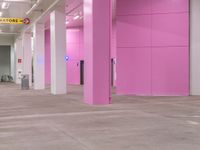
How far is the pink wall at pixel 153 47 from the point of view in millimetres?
16984

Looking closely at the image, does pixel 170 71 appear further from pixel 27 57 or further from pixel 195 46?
pixel 27 57

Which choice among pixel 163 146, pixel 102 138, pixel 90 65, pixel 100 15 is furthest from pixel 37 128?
pixel 100 15

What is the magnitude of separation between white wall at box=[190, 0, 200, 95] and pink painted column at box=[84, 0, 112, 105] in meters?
5.48

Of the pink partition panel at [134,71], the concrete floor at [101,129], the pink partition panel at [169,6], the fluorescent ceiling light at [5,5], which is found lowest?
the concrete floor at [101,129]

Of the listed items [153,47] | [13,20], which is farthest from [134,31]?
[13,20]

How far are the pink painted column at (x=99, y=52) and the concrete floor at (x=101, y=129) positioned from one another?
5.96 ft

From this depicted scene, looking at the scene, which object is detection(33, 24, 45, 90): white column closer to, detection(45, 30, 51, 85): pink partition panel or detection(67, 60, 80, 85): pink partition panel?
detection(67, 60, 80, 85): pink partition panel

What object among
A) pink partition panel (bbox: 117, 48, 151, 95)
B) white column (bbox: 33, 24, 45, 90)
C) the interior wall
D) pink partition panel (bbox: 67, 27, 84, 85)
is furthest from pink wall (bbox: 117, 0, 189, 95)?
the interior wall

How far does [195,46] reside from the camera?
16.9 metres

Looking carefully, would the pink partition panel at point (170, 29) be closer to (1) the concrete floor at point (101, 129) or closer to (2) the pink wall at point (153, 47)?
(2) the pink wall at point (153, 47)

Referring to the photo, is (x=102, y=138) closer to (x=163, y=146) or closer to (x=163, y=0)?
(x=163, y=146)

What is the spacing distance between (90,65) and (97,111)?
2.72 metres

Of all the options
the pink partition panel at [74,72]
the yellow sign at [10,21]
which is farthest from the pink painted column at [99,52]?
the pink partition panel at [74,72]

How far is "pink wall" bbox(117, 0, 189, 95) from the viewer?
55.7 ft
